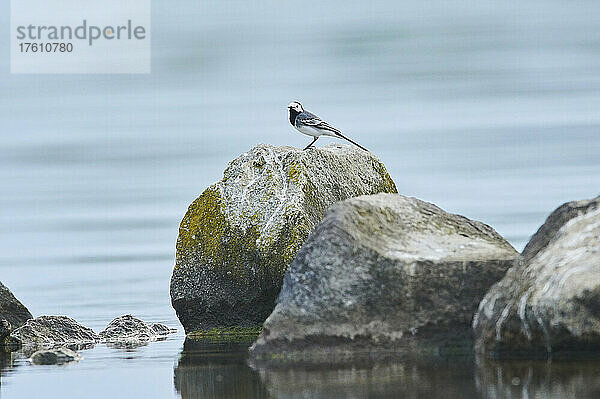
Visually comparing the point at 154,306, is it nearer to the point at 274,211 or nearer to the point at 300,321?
the point at 274,211

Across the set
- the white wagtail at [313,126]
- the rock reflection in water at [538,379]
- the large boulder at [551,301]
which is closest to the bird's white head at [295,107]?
the white wagtail at [313,126]

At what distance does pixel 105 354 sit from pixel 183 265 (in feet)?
5.99

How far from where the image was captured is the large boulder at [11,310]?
50.9ft

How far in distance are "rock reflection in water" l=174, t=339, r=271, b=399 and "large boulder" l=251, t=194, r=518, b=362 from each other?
545 millimetres

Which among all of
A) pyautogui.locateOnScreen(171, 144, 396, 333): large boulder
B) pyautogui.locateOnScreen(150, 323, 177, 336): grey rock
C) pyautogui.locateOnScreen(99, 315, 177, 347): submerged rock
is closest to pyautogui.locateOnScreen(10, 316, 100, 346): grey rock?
pyautogui.locateOnScreen(99, 315, 177, 347): submerged rock

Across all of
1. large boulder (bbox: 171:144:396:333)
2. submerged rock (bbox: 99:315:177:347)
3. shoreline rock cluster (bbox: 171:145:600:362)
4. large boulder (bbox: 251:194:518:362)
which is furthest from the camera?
submerged rock (bbox: 99:315:177:347)

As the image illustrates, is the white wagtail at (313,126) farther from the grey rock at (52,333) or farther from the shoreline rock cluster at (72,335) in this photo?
the grey rock at (52,333)

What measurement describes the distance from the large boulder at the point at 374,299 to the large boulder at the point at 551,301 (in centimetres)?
52

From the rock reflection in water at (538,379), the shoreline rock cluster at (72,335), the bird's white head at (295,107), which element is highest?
the bird's white head at (295,107)

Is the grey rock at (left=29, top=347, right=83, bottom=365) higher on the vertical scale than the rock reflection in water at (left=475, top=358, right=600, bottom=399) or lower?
higher

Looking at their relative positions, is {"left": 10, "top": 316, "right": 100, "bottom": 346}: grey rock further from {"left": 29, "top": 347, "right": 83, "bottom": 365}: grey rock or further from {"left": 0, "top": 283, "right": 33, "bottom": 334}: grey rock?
{"left": 29, "top": 347, "right": 83, "bottom": 365}: grey rock

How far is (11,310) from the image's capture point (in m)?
15.7

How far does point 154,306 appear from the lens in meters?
21.2

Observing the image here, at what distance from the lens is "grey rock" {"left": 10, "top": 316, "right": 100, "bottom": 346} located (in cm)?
1478
